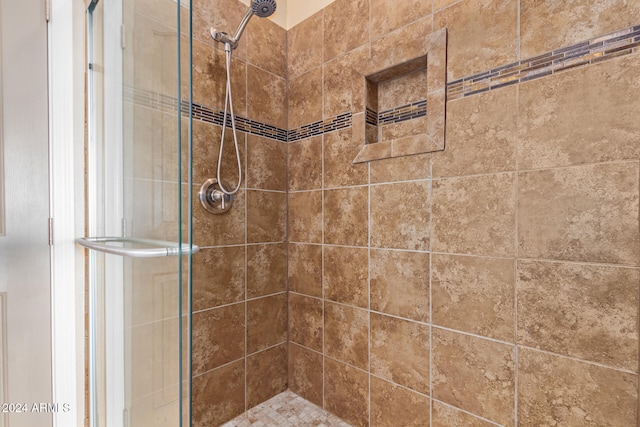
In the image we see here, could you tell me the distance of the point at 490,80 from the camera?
3.84 feet

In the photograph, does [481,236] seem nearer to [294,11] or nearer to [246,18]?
[246,18]

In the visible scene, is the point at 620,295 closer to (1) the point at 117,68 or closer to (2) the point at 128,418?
(2) the point at 128,418

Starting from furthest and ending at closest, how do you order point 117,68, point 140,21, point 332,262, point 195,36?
point 332,262, point 195,36, point 117,68, point 140,21

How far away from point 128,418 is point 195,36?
1.55 meters

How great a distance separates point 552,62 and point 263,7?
3.71 feet

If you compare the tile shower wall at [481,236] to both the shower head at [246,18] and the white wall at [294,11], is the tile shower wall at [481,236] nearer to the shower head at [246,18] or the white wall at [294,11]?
the white wall at [294,11]

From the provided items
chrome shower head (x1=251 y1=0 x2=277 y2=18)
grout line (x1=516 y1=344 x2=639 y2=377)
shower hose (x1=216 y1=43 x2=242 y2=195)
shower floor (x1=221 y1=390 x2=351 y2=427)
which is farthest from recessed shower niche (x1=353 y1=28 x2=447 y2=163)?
shower floor (x1=221 y1=390 x2=351 y2=427)

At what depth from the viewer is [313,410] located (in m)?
1.69

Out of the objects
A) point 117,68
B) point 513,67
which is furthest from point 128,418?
point 513,67

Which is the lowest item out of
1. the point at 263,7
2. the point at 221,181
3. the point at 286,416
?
the point at 286,416

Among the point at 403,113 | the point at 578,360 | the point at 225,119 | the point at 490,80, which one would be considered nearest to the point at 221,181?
the point at 225,119

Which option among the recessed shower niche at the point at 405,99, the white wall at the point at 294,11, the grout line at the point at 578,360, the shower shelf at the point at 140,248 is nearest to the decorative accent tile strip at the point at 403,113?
the recessed shower niche at the point at 405,99

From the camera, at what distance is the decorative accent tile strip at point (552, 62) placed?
3.07 feet

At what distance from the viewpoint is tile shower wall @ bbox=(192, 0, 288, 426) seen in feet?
4.86
